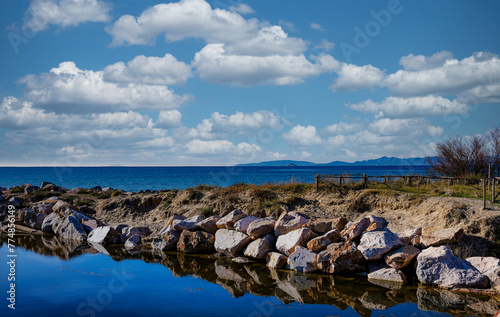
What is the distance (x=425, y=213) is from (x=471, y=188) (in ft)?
19.8

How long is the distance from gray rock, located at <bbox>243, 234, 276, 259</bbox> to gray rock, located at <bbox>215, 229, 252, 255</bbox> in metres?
0.42

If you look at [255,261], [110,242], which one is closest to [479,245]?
[255,261]

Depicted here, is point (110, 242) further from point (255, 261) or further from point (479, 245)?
point (479, 245)

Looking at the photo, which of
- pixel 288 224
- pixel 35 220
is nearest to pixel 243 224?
pixel 288 224

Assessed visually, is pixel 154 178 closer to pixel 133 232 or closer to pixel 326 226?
pixel 133 232

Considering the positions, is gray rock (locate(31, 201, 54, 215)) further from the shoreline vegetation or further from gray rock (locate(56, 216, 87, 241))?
gray rock (locate(56, 216, 87, 241))

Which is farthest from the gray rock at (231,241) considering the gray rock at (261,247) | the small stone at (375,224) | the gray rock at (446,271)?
the gray rock at (446,271)

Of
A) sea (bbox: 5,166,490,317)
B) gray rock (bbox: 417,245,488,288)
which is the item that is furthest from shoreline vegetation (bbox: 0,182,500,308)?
sea (bbox: 5,166,490,317)

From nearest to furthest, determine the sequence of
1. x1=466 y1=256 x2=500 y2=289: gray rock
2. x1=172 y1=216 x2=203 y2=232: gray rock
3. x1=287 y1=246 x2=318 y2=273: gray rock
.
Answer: x1=466 y1=256 x2=500 y2=289: gray rock → x1=287 y1=246 x2=318 y2=273: gray rock → x1=172 y1=216 x2=203 y2=232: gray rock

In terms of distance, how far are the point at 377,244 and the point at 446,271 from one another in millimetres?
2246

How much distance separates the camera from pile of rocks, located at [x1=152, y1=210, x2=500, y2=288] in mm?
13328

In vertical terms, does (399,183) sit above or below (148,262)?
above

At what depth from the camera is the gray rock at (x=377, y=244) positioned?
1432cm

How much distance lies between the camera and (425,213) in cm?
1894
